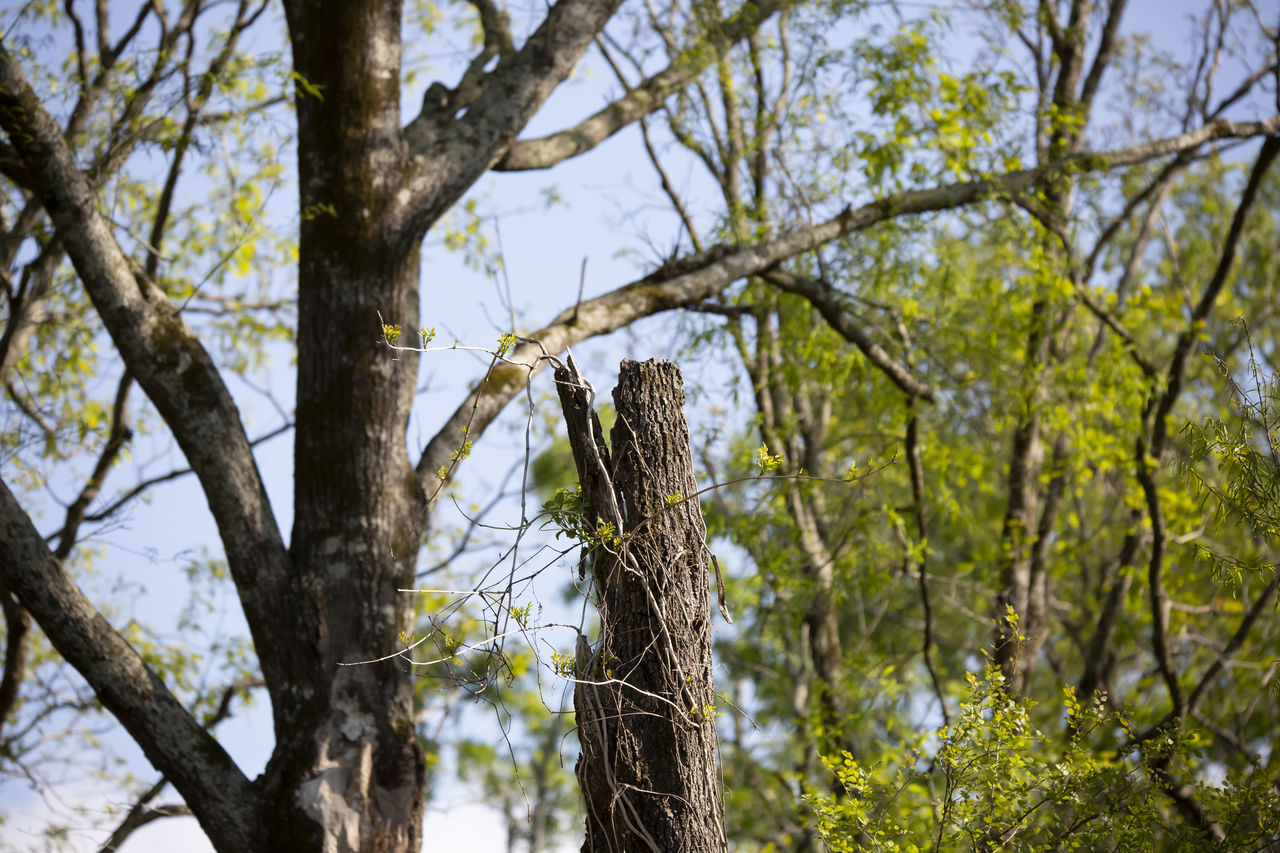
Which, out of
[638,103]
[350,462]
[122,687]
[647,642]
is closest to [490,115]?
[638,103]

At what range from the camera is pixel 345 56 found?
469 centimetres

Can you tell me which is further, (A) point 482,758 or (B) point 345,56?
(A) point 482,758

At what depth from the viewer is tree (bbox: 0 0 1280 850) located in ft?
13.5

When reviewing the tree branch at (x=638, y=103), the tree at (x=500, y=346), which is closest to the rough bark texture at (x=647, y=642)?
the tree at (x=500, y=346)

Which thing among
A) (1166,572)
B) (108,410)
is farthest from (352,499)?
(1166,572)

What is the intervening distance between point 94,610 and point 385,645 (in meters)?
1.08

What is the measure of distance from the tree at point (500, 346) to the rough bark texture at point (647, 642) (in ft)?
1.01

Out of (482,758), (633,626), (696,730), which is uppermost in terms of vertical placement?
(482,758)

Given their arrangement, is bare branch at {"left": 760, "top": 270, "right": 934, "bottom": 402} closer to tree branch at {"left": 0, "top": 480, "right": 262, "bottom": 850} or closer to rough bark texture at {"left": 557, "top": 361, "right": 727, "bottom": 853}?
rough bark texture at {"left": 557, "top": 361, "right": 727, "bottom": 853}

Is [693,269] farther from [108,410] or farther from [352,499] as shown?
[108,410]

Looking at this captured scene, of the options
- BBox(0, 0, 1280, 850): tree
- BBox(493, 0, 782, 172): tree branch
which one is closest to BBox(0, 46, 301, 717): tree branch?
BBox(0, 0, 1280, 850): tree

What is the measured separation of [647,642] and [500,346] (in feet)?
2.96

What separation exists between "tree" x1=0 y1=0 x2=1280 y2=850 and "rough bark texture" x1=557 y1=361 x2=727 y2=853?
1.01 feet

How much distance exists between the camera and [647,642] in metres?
2.85
